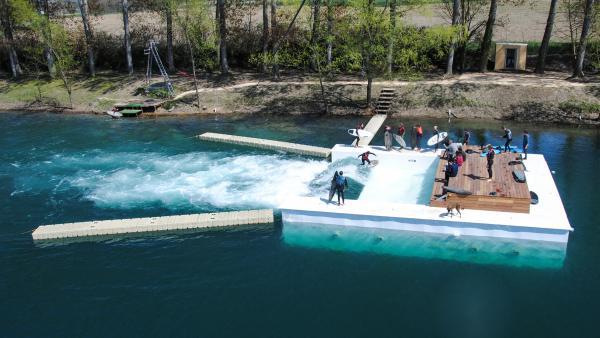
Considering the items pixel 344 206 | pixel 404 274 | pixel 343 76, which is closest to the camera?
pixel 404 274

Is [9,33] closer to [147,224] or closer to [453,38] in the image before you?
[147,224]

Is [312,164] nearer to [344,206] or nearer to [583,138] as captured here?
[344,206]

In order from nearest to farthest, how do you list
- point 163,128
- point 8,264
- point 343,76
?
point 8,264
point 163,128
point 343,76

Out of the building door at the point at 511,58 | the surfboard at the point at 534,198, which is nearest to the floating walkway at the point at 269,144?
the surfboard at the point at 534,198

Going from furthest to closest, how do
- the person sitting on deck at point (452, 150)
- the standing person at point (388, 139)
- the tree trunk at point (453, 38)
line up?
the tree trunk at point (453, 38) < the standing person at point (388, 139) < the person sitting on deck at point (452, 150)

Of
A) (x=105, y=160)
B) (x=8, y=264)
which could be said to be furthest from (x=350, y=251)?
(x=105, y=160)

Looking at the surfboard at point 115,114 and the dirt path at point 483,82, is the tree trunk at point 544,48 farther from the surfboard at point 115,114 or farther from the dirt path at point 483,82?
the surfboard at point 115,114

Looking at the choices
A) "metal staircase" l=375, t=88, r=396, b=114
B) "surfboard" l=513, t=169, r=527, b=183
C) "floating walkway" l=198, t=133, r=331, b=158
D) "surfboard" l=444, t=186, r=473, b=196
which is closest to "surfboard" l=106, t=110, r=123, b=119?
"floating walkway" l=198, t=133, r=331, b=158
